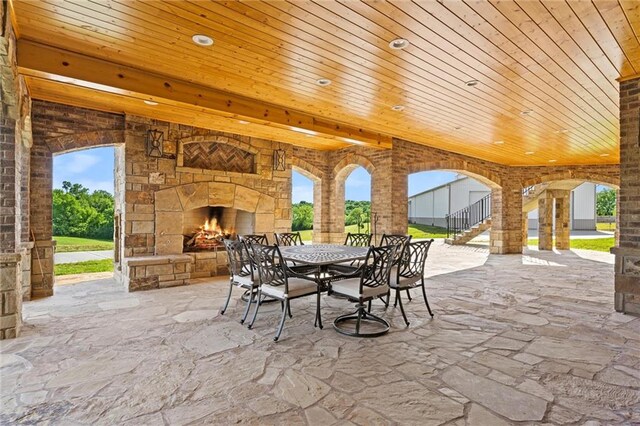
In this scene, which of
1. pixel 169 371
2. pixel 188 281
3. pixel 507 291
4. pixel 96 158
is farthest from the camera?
pixel 96 158

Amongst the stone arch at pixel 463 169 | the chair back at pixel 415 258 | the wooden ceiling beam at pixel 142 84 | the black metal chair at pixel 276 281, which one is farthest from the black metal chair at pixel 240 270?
the stone arch at pixel 463 169

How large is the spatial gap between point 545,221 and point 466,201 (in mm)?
6687

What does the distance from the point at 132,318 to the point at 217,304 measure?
3.24 feet

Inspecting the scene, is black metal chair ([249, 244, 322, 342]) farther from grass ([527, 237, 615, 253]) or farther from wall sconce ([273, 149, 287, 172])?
grass ([527, 237, 615, 253])

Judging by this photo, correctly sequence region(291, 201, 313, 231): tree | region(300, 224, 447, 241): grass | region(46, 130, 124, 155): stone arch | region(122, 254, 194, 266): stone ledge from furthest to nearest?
region(300, 224, 447, 241): grass → region(291, 201, 313, 231): tree → region(122, 254, 194, 266): stone ledge → region(46, 130, 124, 155): stone arch

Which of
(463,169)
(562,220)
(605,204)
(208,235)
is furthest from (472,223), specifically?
(605,204)

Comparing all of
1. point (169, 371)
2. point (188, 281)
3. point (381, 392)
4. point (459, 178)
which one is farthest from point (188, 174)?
point (459, 178)

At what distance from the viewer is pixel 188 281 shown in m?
5.84

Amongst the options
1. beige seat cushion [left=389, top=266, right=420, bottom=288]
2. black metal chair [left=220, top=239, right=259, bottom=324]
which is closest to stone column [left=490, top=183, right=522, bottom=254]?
beige seat cushion [left=389, top=266, right=420, bottom=288]

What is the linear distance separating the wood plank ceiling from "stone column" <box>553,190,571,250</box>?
7503 mm

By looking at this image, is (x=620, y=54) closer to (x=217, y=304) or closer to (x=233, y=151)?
(x=217, y=304)

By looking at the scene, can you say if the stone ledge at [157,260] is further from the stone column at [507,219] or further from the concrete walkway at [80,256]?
the stone column at [507,219]

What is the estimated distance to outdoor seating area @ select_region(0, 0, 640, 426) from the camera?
240cm

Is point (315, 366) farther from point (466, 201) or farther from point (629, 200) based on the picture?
point (466, 201)
